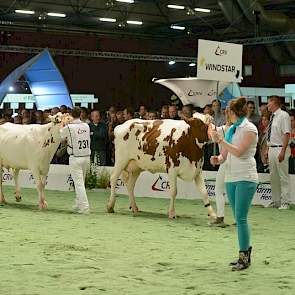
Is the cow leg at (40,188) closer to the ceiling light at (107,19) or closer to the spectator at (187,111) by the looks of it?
the spectator at (187,111)

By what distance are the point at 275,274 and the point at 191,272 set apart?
0.83 meters

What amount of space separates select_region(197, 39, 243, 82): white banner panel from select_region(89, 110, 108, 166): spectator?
465 cm

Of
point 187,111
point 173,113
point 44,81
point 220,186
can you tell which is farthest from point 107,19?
point 220,186

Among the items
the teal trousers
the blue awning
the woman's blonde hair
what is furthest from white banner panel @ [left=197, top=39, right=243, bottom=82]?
the blue awning

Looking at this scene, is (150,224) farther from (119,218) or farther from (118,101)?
(118,101)

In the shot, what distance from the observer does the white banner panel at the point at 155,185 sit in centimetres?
1391

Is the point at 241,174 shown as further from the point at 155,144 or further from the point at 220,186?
the point at 155,144

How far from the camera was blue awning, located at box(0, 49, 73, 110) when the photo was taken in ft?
80.3

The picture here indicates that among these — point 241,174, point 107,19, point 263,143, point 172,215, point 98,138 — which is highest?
point 107,19

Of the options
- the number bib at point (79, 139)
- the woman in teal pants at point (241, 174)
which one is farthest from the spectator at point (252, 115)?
the woman in teal pants at point (241, 174)

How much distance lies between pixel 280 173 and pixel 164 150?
2.71 metres

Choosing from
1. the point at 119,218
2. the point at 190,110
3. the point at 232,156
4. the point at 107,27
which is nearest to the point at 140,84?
the point at 107,27

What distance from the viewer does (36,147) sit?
12625 mm

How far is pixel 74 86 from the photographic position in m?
35.4
